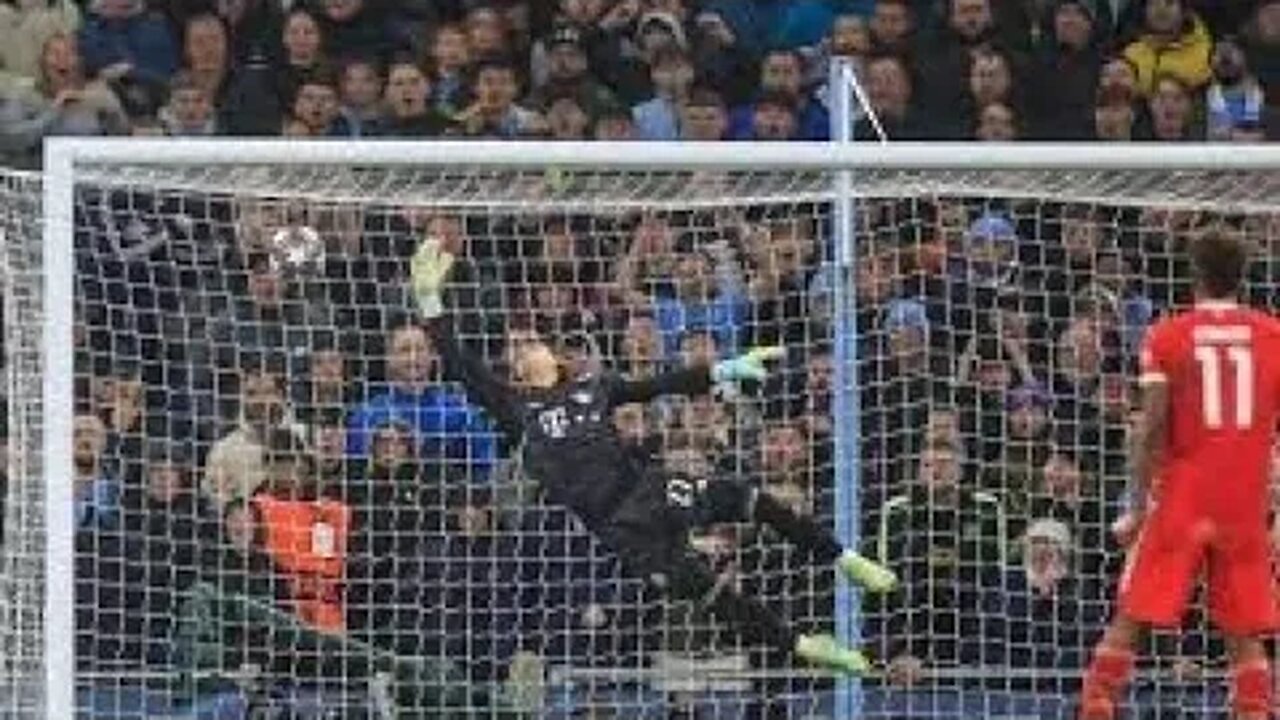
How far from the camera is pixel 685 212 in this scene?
13469 millimetres

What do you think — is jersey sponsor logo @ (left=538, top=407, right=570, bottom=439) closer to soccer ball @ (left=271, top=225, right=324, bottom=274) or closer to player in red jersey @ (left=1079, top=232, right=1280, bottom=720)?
soccer ball @ (left=271, top=225, right=324, bottom=274)

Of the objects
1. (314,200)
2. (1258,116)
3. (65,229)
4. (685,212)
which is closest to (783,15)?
(1258,116)

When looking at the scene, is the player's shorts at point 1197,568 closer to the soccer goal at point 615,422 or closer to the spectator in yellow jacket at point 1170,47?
the soccer goal at point 615,422

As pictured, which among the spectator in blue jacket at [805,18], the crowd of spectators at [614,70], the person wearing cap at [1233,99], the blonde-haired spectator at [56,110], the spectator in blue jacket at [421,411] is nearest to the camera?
the spectator in blue jacket at [421,411]

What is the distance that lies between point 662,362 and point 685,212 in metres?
0.51

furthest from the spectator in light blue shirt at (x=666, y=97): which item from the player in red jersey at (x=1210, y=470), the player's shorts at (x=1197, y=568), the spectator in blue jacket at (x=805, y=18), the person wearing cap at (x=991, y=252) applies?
the player's shorts at (x=1197, y=568)

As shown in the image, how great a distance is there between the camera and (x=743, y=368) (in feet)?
42.3

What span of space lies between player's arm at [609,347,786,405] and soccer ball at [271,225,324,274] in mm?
1126

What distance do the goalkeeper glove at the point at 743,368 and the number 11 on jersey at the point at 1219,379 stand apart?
5.83 ft

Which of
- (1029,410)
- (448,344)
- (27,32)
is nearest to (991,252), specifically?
(1029,410)

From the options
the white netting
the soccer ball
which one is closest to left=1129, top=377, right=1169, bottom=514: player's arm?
the soccer ball

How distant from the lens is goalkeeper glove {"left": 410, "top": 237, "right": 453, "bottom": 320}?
1280cm

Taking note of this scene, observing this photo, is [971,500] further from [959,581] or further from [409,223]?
[409,223]

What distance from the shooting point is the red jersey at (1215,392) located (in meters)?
11.6
